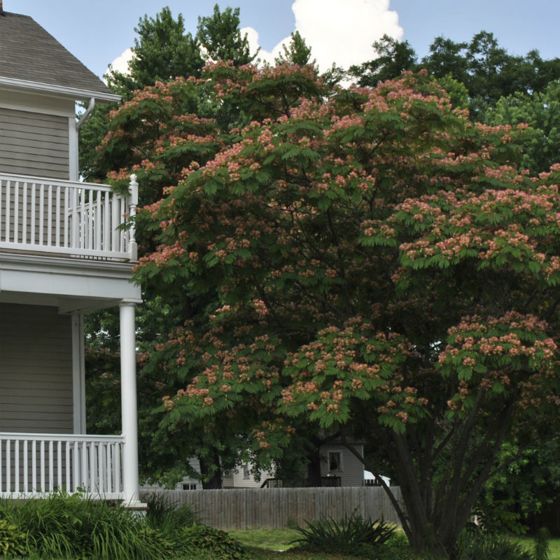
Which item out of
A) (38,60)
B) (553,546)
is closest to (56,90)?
(38,60)

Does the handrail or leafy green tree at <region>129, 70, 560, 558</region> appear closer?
leafy green tree at <region>129, 70, 560, 558</region>

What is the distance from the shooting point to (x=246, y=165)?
15164 mm

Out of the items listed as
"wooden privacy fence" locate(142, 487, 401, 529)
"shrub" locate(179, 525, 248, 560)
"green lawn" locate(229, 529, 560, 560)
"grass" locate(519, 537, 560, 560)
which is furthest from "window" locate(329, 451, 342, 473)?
"shrub" locate(179, 525, 248, 560)

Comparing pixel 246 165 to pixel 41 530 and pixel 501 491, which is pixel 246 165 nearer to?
pixel 41 530

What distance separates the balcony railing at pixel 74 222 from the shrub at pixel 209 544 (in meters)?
4.13

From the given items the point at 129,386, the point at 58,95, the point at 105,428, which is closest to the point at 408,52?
the point at 105,428

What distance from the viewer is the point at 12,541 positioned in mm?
13180

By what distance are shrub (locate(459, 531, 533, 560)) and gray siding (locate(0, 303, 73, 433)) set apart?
6552 mm

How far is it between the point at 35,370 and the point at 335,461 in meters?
45.2

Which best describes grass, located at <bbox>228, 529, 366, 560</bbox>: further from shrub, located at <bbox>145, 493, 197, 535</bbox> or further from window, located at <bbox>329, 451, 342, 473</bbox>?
window, located at <bbox>329, 451, 342, 473</bbox>

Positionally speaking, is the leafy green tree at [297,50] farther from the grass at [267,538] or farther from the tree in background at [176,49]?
the grass at [267,538]

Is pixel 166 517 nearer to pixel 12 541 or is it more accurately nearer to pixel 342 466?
pixel 12 541

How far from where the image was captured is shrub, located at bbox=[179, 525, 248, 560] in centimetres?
1503

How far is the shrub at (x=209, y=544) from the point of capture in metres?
15.0
